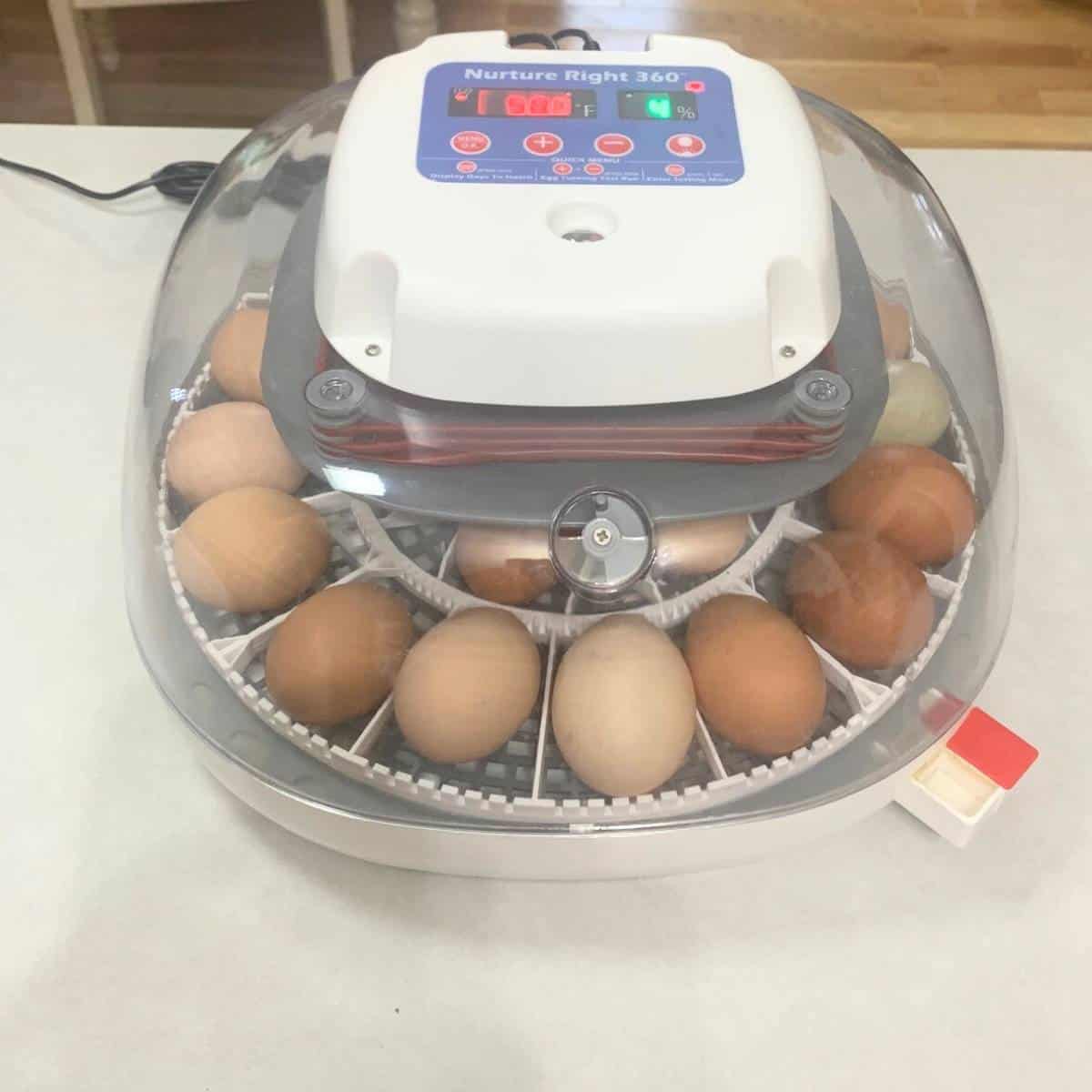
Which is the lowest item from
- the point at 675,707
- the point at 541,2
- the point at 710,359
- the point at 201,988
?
the point at 541,2

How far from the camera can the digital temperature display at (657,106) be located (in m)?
0.53

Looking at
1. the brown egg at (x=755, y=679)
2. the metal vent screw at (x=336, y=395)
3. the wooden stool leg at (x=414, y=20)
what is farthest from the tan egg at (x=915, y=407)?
the wooden stool leg at (x=414, y=20)

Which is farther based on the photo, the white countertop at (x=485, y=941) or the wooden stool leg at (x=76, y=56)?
the wooden stool leg at (x=76, y=56)

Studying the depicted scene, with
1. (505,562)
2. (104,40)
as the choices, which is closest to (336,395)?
(505,562)

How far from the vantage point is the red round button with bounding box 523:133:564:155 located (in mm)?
515

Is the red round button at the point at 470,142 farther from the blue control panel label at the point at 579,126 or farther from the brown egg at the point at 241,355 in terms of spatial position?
the brown egg at the point at 241,355

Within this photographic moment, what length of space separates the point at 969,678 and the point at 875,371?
16cm

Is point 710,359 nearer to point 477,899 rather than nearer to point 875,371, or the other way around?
point 875,371

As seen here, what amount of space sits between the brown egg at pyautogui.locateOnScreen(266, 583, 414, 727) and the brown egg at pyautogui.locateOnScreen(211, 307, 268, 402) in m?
0.13

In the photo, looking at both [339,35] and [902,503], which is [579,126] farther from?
[339,35]

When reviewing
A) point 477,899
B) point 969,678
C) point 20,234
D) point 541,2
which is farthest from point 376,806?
point 541,2

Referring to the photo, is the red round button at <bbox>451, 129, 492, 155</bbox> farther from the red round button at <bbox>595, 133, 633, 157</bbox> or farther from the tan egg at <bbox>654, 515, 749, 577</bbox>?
the tan egg at <bbox>654, 515, 749, 577</bbox>

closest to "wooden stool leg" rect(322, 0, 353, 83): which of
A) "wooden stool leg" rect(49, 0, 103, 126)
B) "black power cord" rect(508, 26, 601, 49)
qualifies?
"wooden stool leg" rect(49, 0, 103, 126)

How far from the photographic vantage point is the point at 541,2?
204cm
